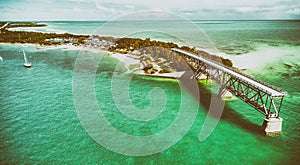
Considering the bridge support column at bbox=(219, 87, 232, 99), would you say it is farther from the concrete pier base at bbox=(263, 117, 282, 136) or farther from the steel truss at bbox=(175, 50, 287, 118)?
the concrete pier base at bbox=(263, 117, 282, 136)

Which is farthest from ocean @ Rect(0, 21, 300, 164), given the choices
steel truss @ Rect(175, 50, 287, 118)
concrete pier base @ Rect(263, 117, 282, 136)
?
steel truss @ Rect(175, 50, 287, 118)

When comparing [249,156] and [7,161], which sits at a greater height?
[249,156]

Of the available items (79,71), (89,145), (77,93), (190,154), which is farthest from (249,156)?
(79,71)

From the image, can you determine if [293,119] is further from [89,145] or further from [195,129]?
[89,145]

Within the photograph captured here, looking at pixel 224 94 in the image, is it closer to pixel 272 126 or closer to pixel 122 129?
pixel 272 126

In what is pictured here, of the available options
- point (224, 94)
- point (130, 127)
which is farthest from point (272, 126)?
point (130, 127)

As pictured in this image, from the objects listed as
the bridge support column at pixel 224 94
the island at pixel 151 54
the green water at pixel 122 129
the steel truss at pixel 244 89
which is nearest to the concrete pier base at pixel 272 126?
the steel truss at pixel 244 89
